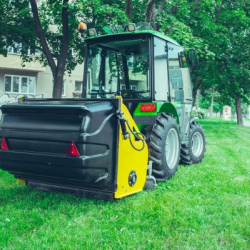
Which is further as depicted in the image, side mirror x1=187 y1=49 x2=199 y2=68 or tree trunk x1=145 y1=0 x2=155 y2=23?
tree trunk x1=145 y1=0 x2=155 y2=23

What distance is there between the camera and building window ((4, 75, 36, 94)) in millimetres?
25703

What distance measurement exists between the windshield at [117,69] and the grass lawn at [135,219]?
65.7 inches

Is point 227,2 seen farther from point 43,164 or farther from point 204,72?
point 43,164

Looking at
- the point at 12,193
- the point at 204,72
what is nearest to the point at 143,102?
the point at 12,193

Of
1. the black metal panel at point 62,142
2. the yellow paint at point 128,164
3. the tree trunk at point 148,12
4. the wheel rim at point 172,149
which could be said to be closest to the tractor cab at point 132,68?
the wheel rim at point 172,149

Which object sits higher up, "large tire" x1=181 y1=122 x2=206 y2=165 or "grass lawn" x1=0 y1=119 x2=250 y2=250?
"large tire" x1=181 y1=122 x2=206 y2=165

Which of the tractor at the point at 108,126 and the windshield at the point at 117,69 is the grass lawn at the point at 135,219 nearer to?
the tractor at the point at 108,126

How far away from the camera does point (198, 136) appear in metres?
7.73

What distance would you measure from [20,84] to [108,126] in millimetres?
23425

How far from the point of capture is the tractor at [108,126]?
157 inches

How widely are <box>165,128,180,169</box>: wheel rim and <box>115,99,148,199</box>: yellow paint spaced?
3.63 ft

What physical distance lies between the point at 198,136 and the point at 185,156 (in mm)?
851

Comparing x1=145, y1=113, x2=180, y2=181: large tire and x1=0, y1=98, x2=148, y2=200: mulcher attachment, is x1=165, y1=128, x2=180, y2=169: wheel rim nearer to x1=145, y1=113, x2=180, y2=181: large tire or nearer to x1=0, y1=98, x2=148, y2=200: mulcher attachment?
x1=145, y1=113, x2=180, y2=181: large tire

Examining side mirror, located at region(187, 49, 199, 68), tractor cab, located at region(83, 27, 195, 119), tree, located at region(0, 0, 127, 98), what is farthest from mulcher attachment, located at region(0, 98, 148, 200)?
tree, located at region(0, 0, 127, 98)
